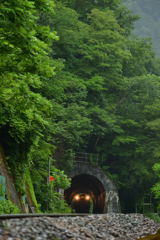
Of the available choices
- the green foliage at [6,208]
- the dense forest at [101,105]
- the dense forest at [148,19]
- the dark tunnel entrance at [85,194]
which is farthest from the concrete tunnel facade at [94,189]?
the dense forest at [148,19]

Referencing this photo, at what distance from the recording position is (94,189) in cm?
4416

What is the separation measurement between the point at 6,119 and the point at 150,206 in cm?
3000

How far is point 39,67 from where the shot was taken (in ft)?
34.0

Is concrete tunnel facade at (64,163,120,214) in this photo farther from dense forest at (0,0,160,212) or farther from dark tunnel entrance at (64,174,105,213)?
dense forest at (0,0,160,212)

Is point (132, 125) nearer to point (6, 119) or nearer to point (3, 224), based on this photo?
point (6, 119)

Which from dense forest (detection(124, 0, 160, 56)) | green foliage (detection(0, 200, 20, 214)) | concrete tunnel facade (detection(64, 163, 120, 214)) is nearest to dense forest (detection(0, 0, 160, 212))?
concrete tunnel facade (detection(64, 163, 120, 214))

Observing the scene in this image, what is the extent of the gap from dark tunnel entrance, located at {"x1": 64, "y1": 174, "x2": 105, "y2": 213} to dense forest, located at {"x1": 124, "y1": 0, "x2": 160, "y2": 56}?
286 feet

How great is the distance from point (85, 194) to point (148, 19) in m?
117

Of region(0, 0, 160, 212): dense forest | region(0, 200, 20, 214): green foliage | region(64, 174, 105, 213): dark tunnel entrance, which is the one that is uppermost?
region(0, 0, 160, 212): dense forest

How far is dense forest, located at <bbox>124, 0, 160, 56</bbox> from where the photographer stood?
454 ft

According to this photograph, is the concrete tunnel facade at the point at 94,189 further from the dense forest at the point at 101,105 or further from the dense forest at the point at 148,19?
the dense forest at the point at 148,19

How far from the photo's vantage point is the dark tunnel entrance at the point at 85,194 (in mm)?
41056

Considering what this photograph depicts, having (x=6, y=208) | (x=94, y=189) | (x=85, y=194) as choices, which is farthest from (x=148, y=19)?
(x=6, y=208)

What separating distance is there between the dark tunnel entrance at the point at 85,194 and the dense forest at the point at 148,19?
87265 mm
